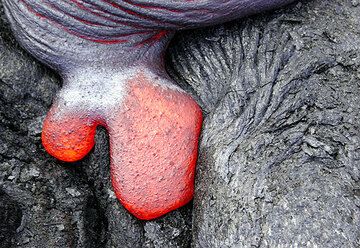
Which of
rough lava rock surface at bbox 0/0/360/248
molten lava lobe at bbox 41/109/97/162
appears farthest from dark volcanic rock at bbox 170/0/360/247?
molten lava lobe at bbox 41/109/97/162

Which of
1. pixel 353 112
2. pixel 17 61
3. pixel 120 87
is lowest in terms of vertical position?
pixel 353 112

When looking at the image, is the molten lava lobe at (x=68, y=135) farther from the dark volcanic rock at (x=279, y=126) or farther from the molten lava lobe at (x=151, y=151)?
the dark volcanic rock at (x=279, y=126)

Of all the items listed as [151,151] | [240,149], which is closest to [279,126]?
[240,149]

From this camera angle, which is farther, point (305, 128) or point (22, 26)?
point (22, 26)

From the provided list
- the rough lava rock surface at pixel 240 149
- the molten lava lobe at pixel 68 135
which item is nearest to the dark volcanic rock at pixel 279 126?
the rough lava rock surface at pixel 240 149

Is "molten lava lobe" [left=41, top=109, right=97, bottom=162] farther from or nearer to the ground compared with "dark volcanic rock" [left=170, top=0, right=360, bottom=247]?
farther from the ground

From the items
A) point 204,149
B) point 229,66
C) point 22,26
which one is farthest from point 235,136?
point 22,26

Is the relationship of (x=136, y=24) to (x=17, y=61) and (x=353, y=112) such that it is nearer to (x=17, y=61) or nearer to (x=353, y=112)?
(x=17, y=61)

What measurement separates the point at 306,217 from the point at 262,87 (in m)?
0.39

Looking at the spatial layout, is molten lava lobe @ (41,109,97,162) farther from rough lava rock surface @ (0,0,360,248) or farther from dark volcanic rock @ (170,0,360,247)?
dark volcanic rock @ (170,0,360,247)

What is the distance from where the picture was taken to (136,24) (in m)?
1.65

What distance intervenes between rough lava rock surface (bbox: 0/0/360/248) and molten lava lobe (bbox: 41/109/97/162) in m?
0.04

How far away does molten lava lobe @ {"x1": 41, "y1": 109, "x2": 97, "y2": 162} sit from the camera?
169cm

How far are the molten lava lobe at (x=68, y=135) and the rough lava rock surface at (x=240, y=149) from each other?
0.04 metres
